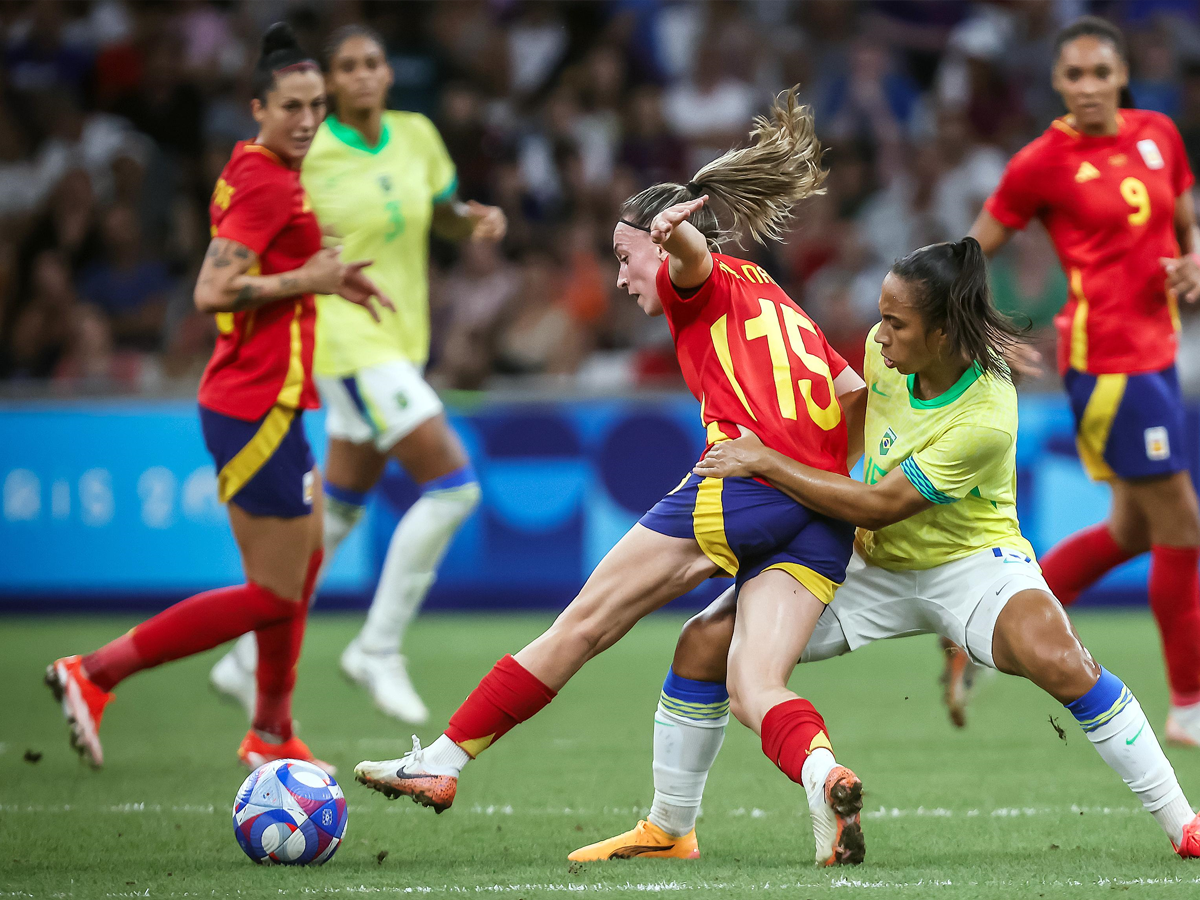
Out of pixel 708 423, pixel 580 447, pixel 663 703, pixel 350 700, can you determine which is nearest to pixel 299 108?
pixel 708 423

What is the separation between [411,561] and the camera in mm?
6281

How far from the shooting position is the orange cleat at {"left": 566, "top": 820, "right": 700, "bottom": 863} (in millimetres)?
3881

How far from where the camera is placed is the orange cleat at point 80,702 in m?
4.59

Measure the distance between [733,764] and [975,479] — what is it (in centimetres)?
191

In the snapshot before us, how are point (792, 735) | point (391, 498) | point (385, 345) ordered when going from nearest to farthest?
point (792, 735) → point (385, 345) → point (391, 498)

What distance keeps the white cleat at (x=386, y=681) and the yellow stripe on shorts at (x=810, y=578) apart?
2591mm

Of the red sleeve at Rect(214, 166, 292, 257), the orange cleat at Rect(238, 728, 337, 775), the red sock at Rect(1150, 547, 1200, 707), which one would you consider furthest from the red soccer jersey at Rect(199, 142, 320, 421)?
the red sock at Rect(1150, 547, 1200, 707)

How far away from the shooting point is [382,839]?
4.16 m

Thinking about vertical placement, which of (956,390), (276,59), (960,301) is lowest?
(956,390)

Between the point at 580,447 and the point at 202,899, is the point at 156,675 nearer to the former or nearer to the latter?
the point at 580,447

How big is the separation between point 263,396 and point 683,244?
5.37 ft

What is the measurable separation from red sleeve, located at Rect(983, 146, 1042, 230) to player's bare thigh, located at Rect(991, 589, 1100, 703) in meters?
2.29

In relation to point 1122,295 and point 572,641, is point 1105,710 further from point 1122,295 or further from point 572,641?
point 1122,295

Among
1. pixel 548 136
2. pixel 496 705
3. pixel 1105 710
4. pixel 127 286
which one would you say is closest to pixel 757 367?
pixel 496 705
